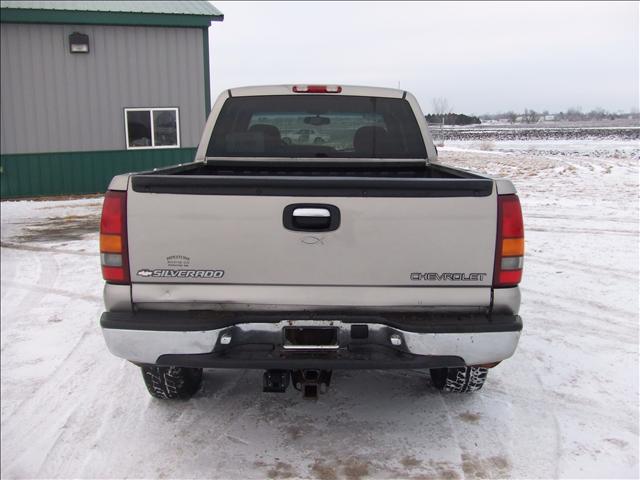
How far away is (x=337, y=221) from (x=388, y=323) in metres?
0.57

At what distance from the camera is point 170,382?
12.3 feet

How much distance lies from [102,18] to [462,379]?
14.2m

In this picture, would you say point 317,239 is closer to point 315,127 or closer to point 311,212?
point 311,212

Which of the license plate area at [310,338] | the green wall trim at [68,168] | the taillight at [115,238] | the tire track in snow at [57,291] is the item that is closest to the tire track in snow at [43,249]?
the tire track in snow at [57,291]

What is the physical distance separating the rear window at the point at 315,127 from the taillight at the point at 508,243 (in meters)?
1.92

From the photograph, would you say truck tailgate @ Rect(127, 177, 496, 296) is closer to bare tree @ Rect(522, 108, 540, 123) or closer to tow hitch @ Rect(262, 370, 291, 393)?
tow hitch @ Rect(262, 370, 291, 393)

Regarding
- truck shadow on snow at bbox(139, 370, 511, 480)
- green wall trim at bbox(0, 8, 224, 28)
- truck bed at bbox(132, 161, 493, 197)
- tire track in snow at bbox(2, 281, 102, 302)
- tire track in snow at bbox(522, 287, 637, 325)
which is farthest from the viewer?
green wall trim at bbox(0, 8, 224, 28)

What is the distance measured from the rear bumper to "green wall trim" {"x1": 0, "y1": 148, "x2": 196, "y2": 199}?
13676 millimetres

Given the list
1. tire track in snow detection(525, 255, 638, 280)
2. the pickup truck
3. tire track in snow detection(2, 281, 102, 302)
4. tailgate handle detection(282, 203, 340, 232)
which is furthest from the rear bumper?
tire track in snow detection(525, 255, 638, 280)

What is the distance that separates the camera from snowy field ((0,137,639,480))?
10.4 feet

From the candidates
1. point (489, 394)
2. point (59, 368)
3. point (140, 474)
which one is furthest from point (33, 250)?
point (489, 394)

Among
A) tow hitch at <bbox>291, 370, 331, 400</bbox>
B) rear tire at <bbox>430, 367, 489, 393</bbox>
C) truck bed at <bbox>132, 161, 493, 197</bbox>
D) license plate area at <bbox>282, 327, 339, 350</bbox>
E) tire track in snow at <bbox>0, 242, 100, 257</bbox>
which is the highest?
truck bed at <bbox>132, 161, 493, 197</bbox>

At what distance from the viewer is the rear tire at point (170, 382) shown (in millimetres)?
3705

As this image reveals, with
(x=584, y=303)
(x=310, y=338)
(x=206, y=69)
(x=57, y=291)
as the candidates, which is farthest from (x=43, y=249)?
(x=206, y=69)
